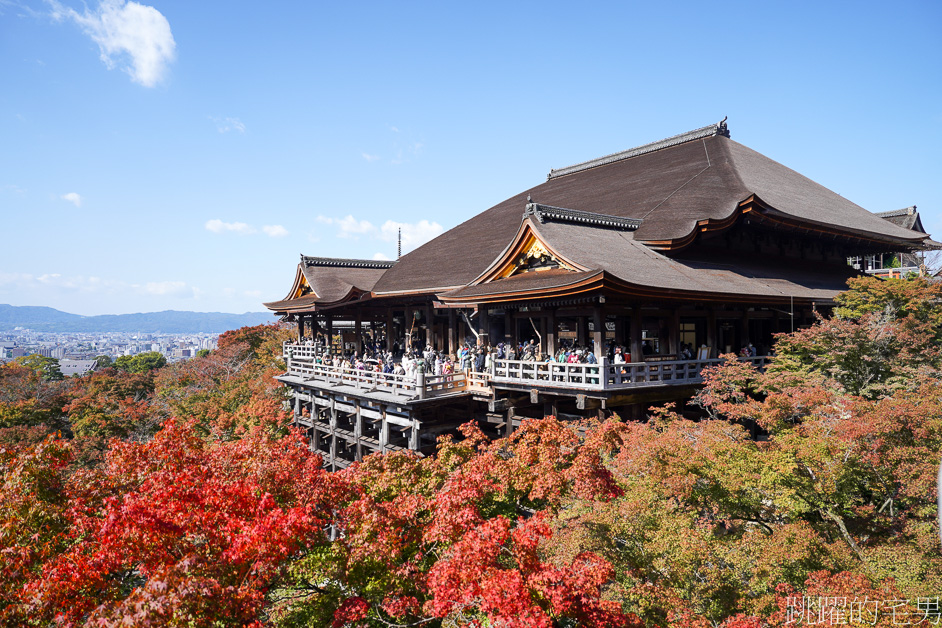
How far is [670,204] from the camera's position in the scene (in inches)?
854

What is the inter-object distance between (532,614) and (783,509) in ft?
19.0

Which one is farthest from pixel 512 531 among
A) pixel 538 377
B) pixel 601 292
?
A: pixel 538 377

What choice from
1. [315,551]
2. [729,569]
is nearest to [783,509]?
[729,569]

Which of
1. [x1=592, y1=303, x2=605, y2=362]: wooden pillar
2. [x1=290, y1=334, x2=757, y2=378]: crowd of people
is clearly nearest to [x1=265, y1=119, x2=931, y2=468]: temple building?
[x1=592, y1=303, x2=605, y2=362]: wooden pillar

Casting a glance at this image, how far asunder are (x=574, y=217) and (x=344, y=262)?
16.6m

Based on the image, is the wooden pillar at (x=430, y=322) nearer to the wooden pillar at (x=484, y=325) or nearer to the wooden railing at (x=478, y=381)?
the wooden pillar at (x=484, y=325)

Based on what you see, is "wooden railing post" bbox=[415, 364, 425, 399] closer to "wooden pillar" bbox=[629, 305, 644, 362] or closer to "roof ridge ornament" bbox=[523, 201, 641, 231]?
"roof ridge ornament" bbox=[523, 201, 641, 231]

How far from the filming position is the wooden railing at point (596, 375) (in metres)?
13.6

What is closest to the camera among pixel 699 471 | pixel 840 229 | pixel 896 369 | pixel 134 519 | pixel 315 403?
pixel 134 519

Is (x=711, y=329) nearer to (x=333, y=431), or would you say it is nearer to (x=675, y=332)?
(x=675, y=332)

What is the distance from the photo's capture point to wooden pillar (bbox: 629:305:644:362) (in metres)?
14.6

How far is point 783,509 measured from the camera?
29.7 ft

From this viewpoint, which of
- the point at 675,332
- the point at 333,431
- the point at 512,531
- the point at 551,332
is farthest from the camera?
the point at 333,431

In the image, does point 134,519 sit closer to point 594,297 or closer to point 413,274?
point 594,297
